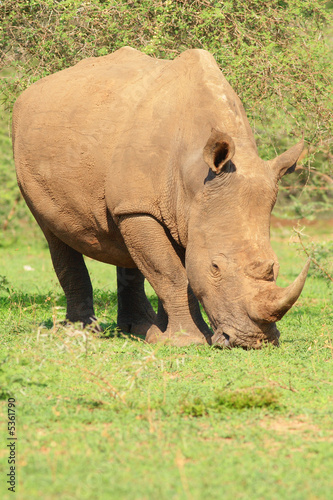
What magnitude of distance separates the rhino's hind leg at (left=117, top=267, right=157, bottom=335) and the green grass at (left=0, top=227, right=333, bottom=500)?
3.60ft

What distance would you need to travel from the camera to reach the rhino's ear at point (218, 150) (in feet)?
20.2

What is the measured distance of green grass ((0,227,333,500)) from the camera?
3691 millimetres

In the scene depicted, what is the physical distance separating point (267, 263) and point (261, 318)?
429mm

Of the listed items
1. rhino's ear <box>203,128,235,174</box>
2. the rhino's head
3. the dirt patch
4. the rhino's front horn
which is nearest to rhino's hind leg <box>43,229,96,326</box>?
the rhino's head

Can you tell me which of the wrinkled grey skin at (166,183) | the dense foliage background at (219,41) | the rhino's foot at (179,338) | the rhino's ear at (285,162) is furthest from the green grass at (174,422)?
the dense foliage background at (219,41)

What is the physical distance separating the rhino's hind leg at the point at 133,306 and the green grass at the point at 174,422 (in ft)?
3.60

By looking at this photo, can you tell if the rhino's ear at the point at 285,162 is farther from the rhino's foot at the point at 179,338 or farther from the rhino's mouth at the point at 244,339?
the rhino's foot at the point at 179,338

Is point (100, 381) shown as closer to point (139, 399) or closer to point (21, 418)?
point (139, 399)

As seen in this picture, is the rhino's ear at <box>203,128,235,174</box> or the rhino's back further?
the rhino's back

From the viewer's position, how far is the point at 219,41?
29.3 ft

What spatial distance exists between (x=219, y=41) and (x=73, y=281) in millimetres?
3212

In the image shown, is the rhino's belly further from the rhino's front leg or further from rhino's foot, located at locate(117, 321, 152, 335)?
rhino's foot, located at locate(117, 321, 152, 335)

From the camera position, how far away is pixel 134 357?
6.32 m

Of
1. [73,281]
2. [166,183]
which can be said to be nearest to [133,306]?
[73,281]
